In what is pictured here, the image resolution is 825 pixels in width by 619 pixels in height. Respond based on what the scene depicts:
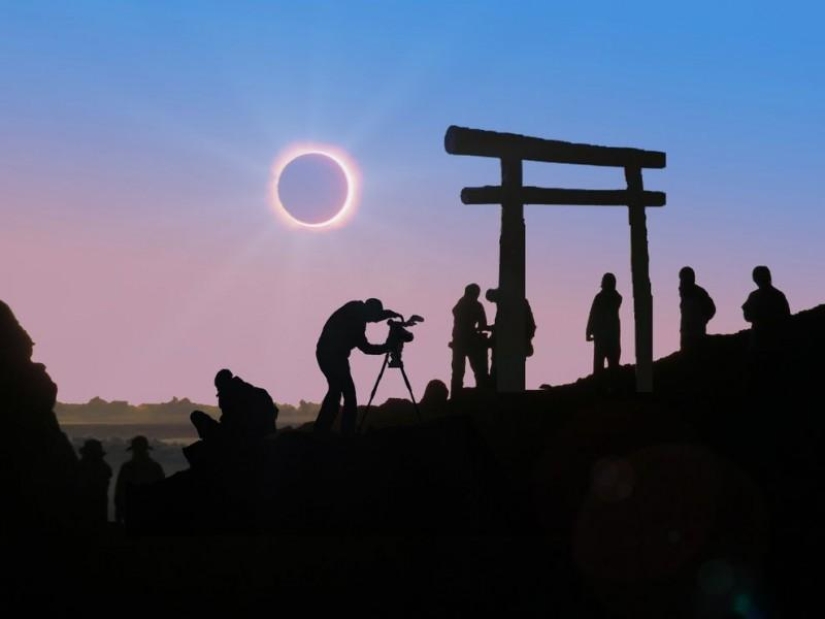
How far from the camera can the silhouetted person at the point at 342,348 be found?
14570 millimetres

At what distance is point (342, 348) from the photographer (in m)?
14.6

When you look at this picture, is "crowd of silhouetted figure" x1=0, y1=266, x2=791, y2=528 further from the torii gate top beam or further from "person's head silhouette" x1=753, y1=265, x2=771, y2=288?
the torii gate top beam

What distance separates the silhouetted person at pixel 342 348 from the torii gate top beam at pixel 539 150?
4.92 metres

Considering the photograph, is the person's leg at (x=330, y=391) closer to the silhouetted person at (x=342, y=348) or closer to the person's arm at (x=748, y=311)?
the silhouetted person at (x=342, y=348)

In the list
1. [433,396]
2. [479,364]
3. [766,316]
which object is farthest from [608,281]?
[433,396]

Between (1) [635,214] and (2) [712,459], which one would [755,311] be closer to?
(2) [712,459]

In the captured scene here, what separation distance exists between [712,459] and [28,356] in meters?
11.9

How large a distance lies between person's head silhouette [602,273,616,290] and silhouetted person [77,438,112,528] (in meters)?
8.72

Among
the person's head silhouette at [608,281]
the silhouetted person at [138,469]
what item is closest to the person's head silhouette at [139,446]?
the silhouetted person at [138,469]

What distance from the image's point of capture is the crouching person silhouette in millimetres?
13570

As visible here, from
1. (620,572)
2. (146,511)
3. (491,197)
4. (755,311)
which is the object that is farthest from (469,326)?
(620,572)

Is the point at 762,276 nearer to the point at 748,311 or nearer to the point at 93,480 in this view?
the point at 748,311

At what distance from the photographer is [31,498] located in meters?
18.8

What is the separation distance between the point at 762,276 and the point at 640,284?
3.99 m
